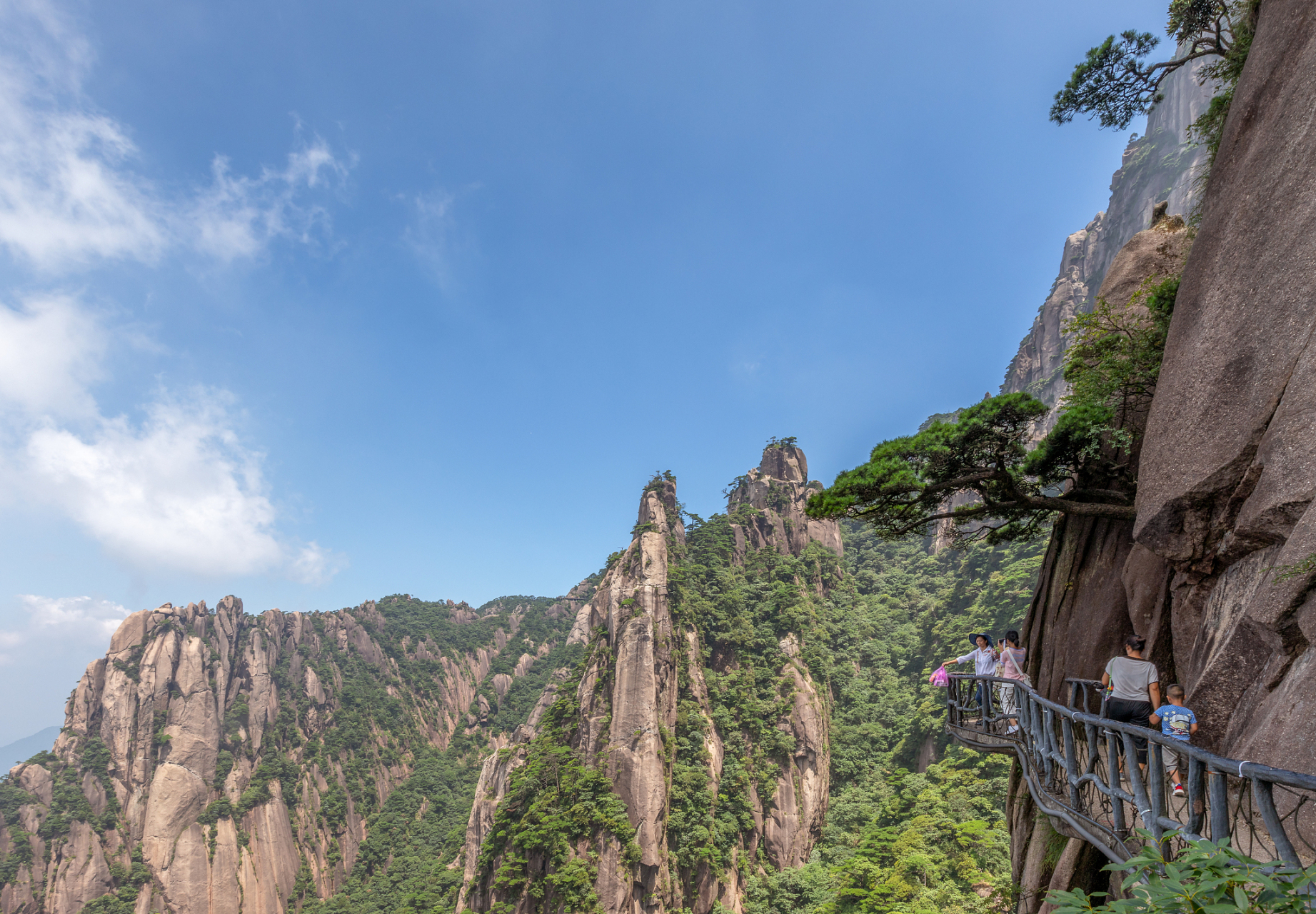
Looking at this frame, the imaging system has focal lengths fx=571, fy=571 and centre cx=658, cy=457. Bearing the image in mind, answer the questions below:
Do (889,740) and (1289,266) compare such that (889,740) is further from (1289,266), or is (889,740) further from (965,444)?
(1289,266)

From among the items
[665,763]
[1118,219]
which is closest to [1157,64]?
[665,763]

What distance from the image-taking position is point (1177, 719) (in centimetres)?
462

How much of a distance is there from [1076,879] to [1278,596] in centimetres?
427

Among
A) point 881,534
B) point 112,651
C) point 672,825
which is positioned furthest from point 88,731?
point 881,534

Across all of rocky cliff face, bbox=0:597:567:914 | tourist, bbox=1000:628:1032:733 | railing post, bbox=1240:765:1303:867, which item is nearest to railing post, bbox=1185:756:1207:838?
railing post, bbox=1240:765:1303:867

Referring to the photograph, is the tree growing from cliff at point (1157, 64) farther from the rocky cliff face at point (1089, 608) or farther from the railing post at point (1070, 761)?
the railing post at point (1070, 761)

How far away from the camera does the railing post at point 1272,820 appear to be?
2678 millimetres

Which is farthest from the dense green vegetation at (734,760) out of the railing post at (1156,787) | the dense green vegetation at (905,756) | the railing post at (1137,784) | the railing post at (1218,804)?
the railing post at (1218,804)

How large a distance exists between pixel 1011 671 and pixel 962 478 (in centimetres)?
298

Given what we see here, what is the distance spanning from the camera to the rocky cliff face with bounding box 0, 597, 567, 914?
44.9 m

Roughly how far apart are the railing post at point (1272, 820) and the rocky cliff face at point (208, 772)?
66.3 metres

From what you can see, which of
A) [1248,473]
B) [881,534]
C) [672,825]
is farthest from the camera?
[672,825]

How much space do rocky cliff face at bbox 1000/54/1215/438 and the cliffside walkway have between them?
60.2m

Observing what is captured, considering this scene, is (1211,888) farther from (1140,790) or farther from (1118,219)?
(1118,219)
